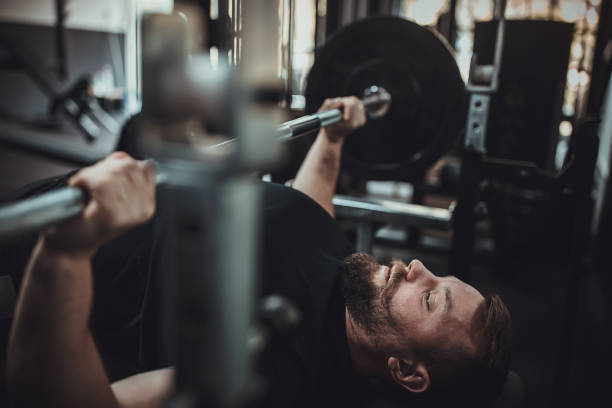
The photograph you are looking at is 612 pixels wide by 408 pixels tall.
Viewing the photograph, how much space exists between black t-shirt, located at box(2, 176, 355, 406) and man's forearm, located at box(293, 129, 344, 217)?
1.11ft

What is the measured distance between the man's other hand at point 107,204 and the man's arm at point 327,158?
1.00 metres

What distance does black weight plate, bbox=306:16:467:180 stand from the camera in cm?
172

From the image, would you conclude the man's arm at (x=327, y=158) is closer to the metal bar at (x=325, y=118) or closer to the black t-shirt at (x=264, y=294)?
the metal bar at (x=325, y=118)

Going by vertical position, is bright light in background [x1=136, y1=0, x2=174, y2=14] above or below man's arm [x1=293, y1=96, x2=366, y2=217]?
above

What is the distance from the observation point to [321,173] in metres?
1.60

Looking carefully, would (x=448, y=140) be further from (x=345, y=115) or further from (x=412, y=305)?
(x=412, y=305)

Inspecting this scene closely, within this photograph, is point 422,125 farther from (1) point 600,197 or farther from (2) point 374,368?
(1) point 600,197

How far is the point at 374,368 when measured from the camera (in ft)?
3.98

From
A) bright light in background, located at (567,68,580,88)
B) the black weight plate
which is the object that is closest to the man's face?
the black weight plate

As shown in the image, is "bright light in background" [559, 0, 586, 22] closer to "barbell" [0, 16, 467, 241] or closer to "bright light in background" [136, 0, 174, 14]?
"barbell" [0, 16, 467, 241]

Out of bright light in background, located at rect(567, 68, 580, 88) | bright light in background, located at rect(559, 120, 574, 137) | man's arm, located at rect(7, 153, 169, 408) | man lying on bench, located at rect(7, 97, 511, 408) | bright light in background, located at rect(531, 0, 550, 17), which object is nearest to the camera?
man's arm, located at rect(7, 153, 169, 408)

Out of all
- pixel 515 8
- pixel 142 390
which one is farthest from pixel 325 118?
pixel 515 8

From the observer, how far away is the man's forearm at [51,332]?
59cm

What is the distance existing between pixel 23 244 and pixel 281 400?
70cm
